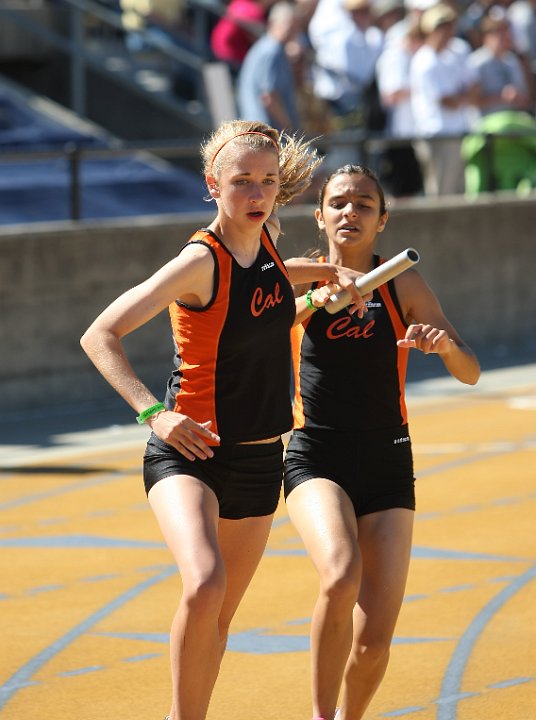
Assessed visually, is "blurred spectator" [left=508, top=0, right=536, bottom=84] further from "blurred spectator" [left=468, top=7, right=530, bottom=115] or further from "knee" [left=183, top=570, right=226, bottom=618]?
"knee" [left=183, top=570, right=226, bottom=618]

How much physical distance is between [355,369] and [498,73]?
1303 cm

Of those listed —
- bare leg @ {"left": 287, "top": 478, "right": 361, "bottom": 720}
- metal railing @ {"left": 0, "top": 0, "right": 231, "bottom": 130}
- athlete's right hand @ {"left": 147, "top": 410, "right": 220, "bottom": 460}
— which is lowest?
bare leg @ {"left": 287, "top": 478, "right": 361, "bottom": 720}

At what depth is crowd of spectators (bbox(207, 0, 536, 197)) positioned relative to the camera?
51.0 feet

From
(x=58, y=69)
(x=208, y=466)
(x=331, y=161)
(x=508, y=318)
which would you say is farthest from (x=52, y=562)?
(x=58, y=69)

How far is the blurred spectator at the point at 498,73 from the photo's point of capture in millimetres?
18078

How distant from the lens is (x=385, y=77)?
16.8 metres

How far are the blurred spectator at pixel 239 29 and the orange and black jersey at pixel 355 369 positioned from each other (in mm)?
12447

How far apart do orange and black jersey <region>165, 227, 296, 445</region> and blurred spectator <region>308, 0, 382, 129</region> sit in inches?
470

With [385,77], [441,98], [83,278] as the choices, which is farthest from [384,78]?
[83,278]

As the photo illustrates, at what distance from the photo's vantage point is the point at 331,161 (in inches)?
630

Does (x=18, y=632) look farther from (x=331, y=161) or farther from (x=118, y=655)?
(x=331, y=161)

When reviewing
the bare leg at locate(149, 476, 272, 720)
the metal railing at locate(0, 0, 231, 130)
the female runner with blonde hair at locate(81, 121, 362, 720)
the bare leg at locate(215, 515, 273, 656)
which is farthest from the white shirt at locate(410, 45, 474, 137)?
the bare leg at locate(149, 476, 272, 720)

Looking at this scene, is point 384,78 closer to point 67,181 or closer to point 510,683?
point 67,181

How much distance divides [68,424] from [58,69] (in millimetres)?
7405
